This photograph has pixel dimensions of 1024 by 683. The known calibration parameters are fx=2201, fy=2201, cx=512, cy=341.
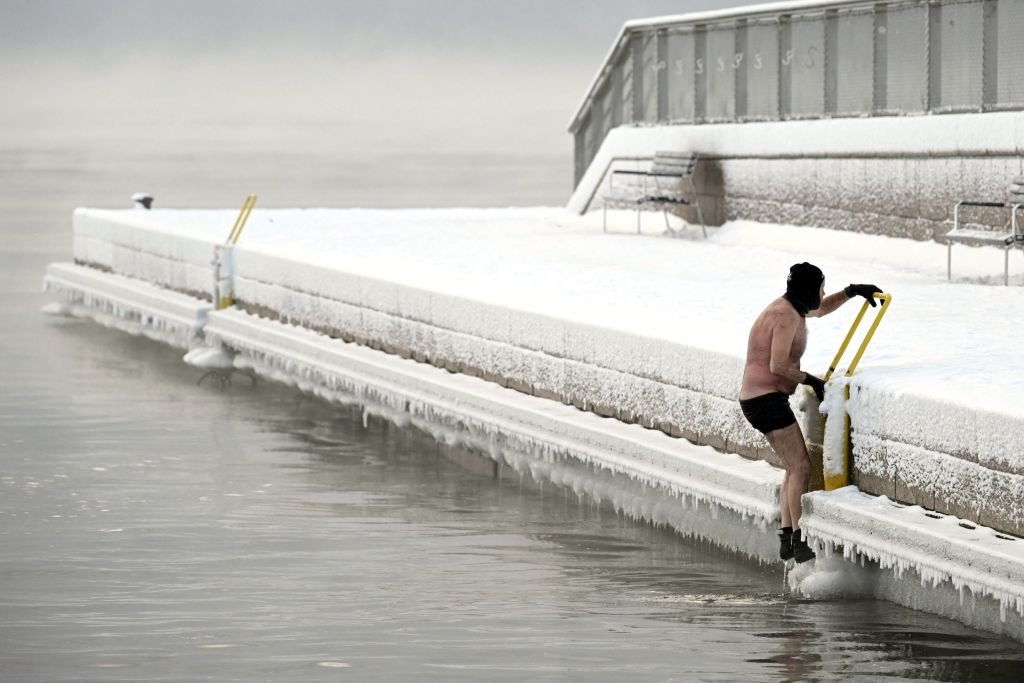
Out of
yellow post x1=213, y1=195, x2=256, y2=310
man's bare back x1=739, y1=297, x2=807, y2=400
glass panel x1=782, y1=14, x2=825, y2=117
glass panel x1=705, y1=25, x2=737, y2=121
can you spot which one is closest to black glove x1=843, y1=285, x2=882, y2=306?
man's bare back x1=739, y1=297, x2=807, y2=400

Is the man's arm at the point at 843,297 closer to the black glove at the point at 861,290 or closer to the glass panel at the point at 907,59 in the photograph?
the black glove at the point at 861,290

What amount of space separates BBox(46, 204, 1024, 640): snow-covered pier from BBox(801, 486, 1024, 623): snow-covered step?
14 millimetres

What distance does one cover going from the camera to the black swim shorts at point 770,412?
37.7 ft

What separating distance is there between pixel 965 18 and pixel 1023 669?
1235cm

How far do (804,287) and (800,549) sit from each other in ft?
4.51

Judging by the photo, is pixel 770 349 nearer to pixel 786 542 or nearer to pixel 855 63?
pixel 786 542

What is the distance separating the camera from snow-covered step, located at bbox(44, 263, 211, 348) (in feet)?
79.3

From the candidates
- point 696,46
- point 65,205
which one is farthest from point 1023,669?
point 65,205

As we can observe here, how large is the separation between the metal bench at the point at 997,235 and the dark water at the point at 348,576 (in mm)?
4603

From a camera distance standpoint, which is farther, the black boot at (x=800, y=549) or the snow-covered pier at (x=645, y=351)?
the black boot at (x=800, y=549)

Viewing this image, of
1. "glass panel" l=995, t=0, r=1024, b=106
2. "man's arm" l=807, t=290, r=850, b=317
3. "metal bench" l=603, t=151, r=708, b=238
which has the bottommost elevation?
"man's arm" l=807, t=290, r=850, b=317

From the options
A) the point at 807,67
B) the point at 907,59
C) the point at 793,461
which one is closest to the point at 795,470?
the point at 793,461

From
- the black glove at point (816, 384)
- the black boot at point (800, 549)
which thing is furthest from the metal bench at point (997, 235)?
the black boot at point (800, 549)

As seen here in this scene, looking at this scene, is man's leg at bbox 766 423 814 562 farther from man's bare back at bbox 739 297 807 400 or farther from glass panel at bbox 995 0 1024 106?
glass panel at bbox 995 0 1024 106
